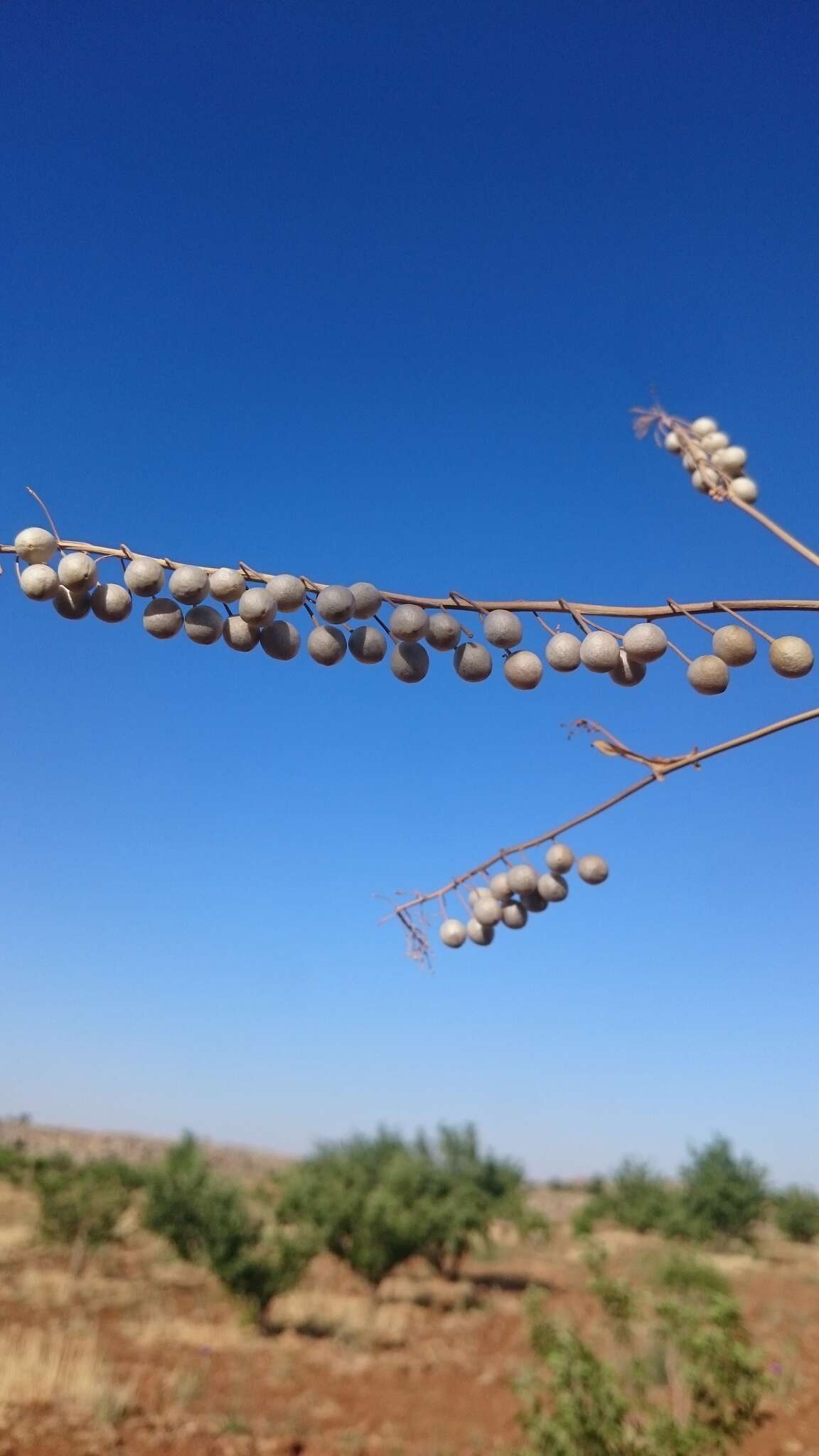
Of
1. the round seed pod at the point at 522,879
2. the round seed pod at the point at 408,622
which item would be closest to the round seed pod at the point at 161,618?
the round seed pod at the point at 408,622

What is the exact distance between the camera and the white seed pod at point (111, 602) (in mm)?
1929

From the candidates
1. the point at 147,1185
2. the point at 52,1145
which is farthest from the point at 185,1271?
the point at 52,1145

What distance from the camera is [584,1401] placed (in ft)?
17.2

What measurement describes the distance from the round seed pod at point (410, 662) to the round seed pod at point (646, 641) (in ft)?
1.30

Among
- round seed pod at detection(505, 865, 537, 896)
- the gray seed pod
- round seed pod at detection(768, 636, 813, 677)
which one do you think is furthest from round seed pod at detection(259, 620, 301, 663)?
round seed pod at detection(505, 865, 537, 896)

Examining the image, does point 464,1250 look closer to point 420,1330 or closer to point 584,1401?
point 420,1330

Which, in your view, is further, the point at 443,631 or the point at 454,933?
the point at 454,933

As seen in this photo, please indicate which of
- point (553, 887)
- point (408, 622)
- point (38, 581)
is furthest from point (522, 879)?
point (38, 581)

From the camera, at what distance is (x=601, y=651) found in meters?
1.80

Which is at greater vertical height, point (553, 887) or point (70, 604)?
A: point (70, 604)

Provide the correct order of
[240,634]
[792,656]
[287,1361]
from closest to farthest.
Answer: [792,656] < [240,634] < [287,1361]

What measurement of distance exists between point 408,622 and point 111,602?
1.99 feet

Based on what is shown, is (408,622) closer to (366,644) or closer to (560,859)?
(366,644)

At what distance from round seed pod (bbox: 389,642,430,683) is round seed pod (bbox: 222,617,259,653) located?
0.92 feet
